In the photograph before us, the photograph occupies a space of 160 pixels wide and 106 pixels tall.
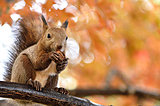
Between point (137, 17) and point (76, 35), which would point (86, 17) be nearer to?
point (76, 35)

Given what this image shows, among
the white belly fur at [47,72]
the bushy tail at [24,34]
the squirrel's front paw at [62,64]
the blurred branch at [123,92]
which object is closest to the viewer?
the squirrel's front paw at [62,64]

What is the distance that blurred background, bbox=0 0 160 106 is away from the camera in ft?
10.3

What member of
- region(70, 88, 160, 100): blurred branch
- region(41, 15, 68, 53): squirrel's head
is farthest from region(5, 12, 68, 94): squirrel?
region(70, 88, 160, 100): blurred branch

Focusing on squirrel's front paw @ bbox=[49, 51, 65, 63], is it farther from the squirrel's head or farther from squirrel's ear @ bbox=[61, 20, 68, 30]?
squirrel's ear @ bbox=[61, 20, 68, 30]

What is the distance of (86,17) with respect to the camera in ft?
14.5

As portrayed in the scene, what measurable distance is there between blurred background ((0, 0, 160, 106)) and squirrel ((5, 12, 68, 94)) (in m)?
0.14

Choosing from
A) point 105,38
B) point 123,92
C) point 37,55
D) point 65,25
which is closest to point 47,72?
point 37,55

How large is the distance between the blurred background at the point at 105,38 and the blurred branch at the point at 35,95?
0.94 meters

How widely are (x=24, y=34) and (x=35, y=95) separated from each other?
4.16 feet

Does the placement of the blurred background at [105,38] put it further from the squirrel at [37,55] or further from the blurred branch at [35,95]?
the blurred branch at [35,95]

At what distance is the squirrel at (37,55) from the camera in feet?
9.23

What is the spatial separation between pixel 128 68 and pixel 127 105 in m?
1.30

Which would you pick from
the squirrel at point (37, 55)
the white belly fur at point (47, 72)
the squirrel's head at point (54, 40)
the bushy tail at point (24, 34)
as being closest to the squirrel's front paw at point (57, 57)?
the squirrel at point (37, 55)

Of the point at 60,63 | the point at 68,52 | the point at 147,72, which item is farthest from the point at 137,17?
the point at 60,63
